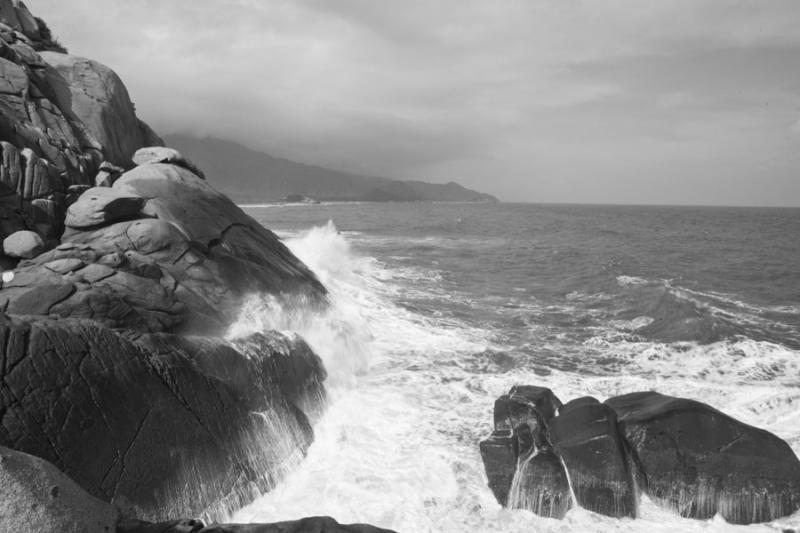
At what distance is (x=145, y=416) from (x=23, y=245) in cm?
511

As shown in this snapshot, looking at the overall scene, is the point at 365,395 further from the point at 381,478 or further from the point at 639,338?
the point at 639,338

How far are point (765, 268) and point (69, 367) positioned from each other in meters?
40.6

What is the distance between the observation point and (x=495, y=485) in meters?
9.19

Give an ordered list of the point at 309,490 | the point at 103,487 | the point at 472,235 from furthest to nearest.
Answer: the point at 472,235
the point at 309,490
the point at 103,487

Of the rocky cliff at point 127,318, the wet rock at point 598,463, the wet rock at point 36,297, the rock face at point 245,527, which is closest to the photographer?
the rock face at point 245,527

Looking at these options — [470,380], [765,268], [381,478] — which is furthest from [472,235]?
[381,478]

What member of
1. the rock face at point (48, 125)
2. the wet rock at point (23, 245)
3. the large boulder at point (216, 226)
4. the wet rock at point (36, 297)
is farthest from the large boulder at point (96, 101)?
the wet rock at point (36, 297)

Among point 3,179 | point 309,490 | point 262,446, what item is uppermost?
point 3,179

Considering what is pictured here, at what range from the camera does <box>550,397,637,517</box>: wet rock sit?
28.3 feet

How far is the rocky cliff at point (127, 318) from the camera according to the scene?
691cm

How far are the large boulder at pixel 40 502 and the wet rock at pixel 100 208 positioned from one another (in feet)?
25.0

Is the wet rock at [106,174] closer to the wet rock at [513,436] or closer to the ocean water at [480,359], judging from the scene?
the ocean water at [480,359]

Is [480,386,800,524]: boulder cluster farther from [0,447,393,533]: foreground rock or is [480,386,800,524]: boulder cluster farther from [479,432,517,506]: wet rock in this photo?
[0,447,393,533]: foreground rock

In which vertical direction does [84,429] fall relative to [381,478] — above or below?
above
